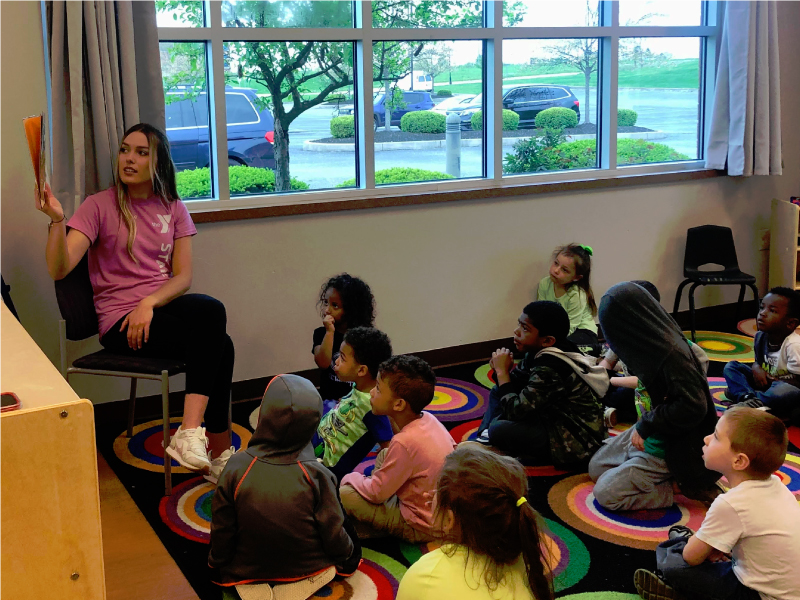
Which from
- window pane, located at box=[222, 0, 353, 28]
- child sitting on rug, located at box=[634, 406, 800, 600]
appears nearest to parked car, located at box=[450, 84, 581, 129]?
window pane, located at box=[222, 0, 353, 28]

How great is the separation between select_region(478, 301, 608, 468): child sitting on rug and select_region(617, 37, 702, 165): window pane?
2.01 m

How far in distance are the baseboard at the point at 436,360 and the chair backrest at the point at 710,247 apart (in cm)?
31

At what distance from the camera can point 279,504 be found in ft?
6.53

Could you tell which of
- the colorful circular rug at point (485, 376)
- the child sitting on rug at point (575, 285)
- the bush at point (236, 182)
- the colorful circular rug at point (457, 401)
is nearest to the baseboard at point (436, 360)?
the colorful circular rug at point (485, 376)

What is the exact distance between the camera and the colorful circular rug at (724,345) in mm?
4086

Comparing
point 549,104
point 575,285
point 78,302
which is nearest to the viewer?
point 78,302

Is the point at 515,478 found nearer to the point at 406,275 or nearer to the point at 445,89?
the point at 406,275

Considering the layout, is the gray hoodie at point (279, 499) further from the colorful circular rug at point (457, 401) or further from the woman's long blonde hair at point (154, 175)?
the colorful circular rug at point (457, 401)

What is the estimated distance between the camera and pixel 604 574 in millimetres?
2201

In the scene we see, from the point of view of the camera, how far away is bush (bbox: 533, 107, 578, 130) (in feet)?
13.9

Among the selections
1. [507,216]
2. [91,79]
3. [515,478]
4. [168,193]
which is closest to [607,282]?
[507,216]

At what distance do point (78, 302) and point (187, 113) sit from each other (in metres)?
0.99

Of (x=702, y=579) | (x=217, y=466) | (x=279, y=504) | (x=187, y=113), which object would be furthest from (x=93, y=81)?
(x=702, y=579)

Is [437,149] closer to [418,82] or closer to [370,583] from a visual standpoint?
[418,82]
